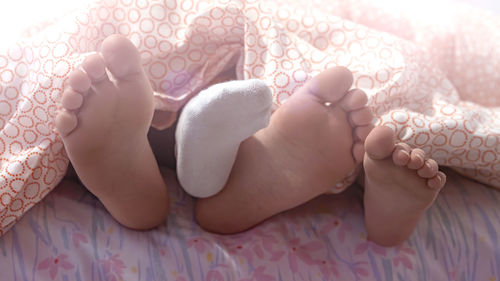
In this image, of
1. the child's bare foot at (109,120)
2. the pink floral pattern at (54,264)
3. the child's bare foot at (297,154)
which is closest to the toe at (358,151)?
the child's bare foot at (297,154)

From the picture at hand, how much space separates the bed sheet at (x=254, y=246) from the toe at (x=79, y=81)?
9.5 inches

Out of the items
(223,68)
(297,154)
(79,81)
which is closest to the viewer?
(79,81)

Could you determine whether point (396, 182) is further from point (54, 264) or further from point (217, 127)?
point (54, 264)

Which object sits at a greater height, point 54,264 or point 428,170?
point 428,170

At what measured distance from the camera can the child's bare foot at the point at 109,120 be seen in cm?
52

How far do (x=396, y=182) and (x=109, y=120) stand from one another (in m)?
0.38

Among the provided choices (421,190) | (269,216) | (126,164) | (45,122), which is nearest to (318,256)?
(269,216)

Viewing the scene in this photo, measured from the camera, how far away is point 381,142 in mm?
542

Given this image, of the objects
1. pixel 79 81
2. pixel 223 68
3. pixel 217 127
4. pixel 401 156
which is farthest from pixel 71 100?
pixel 401 156

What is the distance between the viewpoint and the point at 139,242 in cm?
66

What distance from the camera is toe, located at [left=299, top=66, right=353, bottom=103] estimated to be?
0.59 metres

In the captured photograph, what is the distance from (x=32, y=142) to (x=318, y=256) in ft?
1.54

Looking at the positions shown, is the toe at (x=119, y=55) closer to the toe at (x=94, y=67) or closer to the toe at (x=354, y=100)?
the toe at (x=94, y=67)

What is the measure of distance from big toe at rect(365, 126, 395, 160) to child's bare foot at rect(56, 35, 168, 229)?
0.29m
